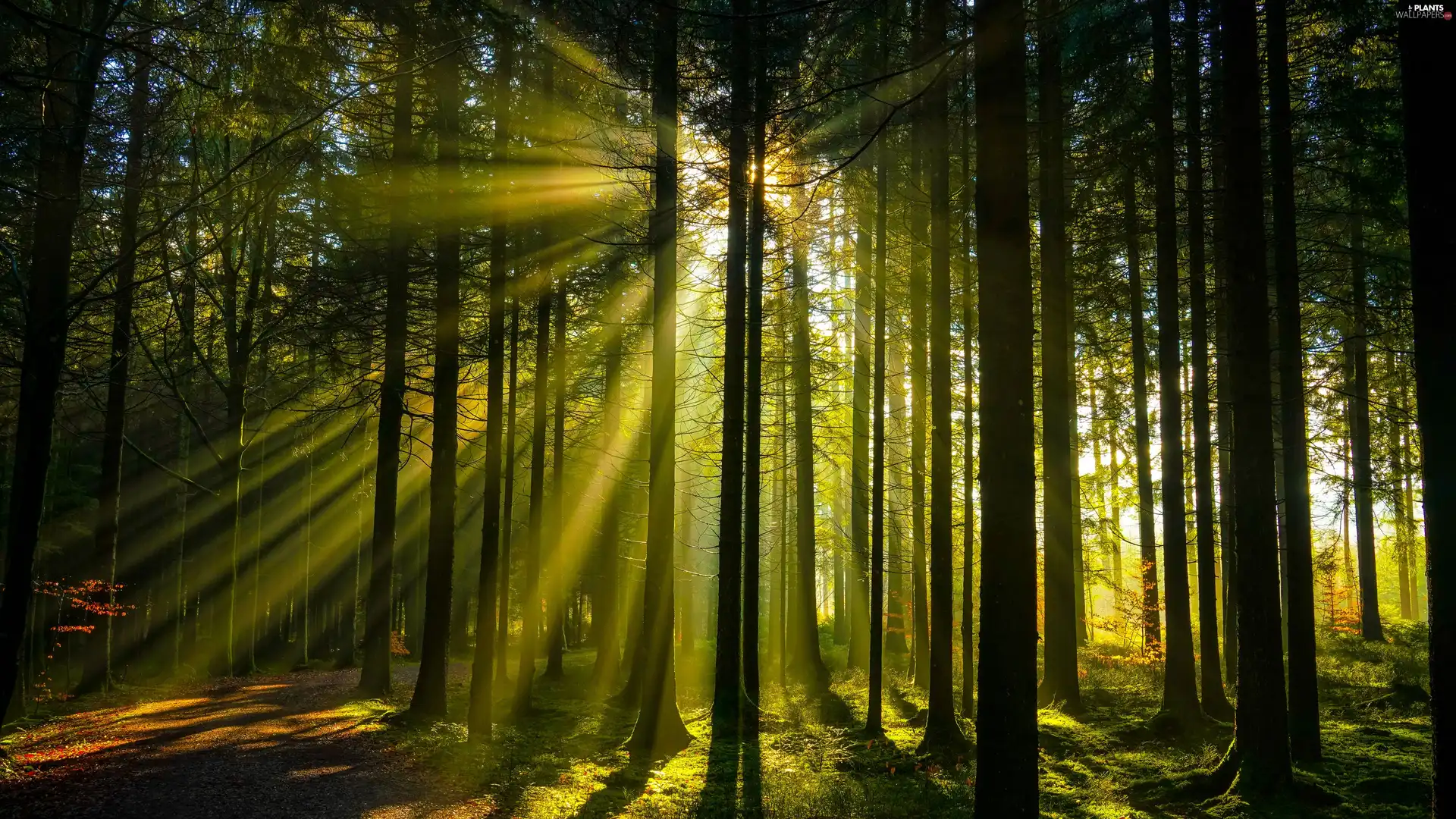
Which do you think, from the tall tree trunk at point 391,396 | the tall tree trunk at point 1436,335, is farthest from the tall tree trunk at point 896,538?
the tall tree trunk at point 1436,335

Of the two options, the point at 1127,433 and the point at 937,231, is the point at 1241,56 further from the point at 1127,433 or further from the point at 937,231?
the point at 1127,433

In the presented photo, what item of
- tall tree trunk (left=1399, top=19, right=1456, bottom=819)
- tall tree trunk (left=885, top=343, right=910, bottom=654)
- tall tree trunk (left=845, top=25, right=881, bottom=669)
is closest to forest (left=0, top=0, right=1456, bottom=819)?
tall tree trunk (left=1399, top=19, right=1456, bottom=819)

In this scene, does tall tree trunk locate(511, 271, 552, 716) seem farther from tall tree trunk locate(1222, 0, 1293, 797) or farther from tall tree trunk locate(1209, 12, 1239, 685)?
tall tree trunk locate(1209, 12, 1239, 685)

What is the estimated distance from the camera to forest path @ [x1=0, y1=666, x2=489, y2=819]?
775cm

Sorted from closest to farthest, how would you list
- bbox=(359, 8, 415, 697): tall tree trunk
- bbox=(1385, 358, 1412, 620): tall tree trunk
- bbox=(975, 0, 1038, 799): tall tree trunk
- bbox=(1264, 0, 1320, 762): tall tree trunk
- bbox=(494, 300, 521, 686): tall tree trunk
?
bbox=(975, 0, 1038, 799): tall tree trunk
bbox=(1264, 0, 1320, 762): tall tree trunk
bbox=(494, 300, 521, 686): tall tree trunk
bbox=(359, 8, 415, 697): tall tree trunk
bbox=(1385, 358, 1412, 620): tall tree trunk

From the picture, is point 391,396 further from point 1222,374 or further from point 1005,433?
point 1222,374

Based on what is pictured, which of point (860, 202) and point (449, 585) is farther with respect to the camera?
point (860, 202)

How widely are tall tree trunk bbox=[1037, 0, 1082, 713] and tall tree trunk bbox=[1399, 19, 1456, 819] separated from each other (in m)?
6.89

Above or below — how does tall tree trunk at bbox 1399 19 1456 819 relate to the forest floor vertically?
above

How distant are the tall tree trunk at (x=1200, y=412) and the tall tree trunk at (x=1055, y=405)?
193cm

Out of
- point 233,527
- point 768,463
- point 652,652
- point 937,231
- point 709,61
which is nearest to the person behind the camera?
point 652,652

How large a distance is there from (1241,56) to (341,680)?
20.6 m

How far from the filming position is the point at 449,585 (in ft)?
42.4

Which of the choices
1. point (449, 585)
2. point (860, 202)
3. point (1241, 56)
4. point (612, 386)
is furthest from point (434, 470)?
point (1241, 56)
